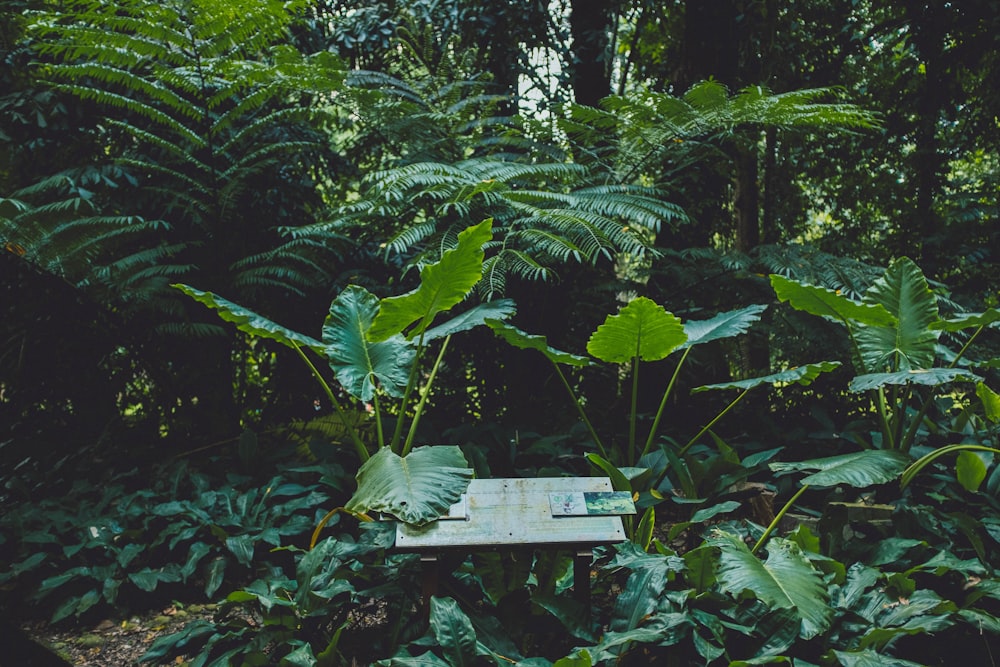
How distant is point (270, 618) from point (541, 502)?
96cm

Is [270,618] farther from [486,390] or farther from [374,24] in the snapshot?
[374,24]

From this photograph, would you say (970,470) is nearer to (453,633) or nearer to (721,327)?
(721,327)

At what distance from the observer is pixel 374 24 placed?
186 inches

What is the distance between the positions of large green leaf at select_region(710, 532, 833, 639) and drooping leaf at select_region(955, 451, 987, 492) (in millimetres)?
1178

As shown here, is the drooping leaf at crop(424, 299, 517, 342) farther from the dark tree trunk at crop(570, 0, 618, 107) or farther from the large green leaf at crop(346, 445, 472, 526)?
the dark tree trunk at crop(570, 0, 618, 107)

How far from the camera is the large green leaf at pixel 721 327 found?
3.05 metres

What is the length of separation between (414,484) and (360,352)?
76cm

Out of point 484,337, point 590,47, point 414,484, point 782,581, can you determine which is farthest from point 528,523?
point 590,47

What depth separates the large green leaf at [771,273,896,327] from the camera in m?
2.83

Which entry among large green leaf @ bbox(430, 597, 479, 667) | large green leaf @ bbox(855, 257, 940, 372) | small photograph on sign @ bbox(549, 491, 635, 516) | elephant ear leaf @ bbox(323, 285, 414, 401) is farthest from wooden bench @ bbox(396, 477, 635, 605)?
large green leaf @ bbox(855, 257, 940, 372)

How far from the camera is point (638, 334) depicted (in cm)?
282

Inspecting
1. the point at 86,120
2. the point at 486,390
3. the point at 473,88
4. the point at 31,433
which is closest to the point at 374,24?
the point at 473,88

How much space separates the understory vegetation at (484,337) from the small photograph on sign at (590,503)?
244 millimetres

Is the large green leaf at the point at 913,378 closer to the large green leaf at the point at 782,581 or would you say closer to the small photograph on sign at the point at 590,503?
the large green leaf at the point at 782,581
